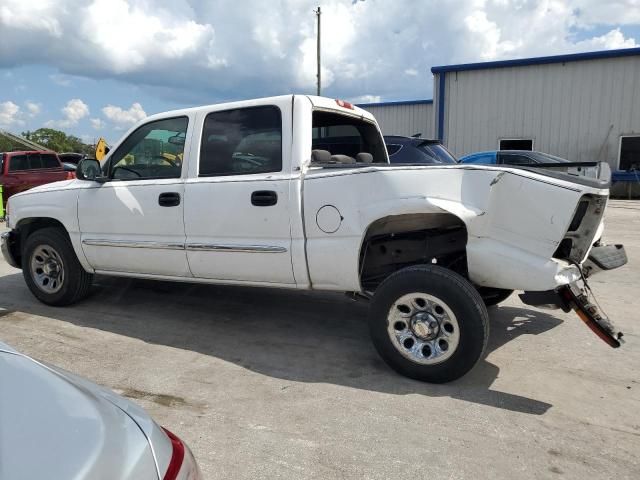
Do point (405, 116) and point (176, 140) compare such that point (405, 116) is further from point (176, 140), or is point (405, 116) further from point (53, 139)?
point (53, 139)

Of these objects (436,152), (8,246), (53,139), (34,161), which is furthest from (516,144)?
(53,139)

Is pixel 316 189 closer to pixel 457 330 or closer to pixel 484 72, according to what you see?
pixel 457 330

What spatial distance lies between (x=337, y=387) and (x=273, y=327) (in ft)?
4.39

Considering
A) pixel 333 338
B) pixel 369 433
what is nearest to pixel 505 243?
pixel 369 433

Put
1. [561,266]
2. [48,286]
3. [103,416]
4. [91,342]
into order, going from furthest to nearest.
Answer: [48,286]
[91,342]
[561,266]
[103,416]

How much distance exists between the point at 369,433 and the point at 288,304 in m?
2.62

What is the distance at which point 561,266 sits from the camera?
3.22m

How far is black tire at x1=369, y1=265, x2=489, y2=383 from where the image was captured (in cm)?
328

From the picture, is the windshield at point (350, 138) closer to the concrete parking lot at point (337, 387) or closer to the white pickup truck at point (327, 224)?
the white pickup truck at point (327, 224)

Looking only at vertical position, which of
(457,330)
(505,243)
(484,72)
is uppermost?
(484,72)

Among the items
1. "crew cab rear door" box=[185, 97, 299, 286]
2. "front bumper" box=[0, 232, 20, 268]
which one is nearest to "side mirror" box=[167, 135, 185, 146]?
"crew cab rear door" box=[185, 97, 299, 286]

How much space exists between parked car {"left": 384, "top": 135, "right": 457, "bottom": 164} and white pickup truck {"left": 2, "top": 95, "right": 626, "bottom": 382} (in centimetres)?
269

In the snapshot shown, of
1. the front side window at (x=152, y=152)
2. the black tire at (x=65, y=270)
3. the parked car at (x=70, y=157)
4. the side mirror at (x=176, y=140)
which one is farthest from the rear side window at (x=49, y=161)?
the side mirror at (x=176, y=140)

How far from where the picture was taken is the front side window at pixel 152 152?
4.49 metres
